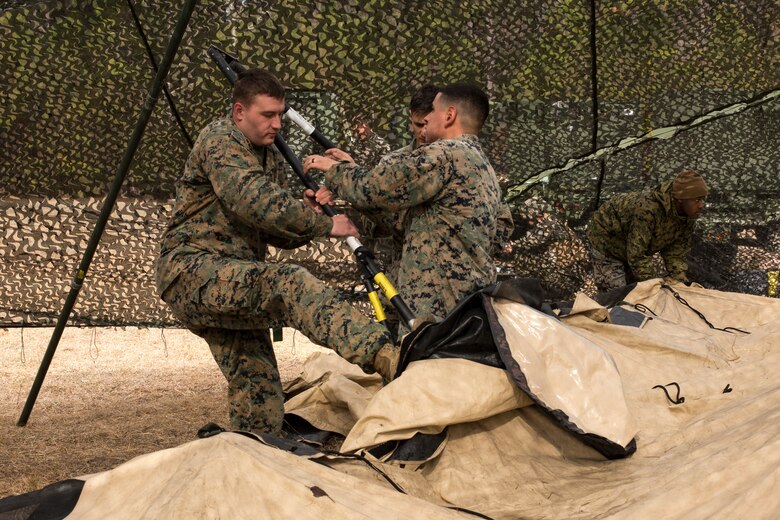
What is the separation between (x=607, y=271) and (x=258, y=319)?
3.11 metres

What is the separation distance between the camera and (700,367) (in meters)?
4.03

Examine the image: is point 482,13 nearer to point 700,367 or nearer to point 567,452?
point 700,367

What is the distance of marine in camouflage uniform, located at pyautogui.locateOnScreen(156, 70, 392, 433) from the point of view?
3121 mm

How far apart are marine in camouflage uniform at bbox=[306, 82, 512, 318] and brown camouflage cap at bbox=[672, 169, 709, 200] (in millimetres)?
2124

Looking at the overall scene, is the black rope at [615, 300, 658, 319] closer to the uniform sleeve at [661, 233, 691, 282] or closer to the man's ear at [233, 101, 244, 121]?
the uniform sleeve at [661, 233, 691, 282]

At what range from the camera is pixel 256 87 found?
3514mm

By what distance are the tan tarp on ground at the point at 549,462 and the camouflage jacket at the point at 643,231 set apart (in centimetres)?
140

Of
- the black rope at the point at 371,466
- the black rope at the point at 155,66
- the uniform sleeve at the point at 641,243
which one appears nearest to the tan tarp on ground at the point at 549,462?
the black rope at the point at 371,466

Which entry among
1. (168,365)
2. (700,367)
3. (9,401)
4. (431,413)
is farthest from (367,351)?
(168,365)

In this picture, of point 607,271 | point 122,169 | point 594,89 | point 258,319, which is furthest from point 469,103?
point 607,271

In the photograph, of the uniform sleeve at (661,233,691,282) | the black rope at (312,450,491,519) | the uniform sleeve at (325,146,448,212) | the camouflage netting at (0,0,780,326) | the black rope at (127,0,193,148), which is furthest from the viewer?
the uniform sleeve at (661,233,691,282)

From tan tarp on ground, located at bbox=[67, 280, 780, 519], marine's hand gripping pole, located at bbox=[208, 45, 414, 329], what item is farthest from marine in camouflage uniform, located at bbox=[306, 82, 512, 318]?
tan tarp on ground, located at bbox=[67, 280, 780, 519]

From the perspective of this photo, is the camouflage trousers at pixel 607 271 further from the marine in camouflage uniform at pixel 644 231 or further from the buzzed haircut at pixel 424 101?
the buzzed haircut at pixel 424 101

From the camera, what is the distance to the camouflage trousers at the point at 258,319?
3086 mm
